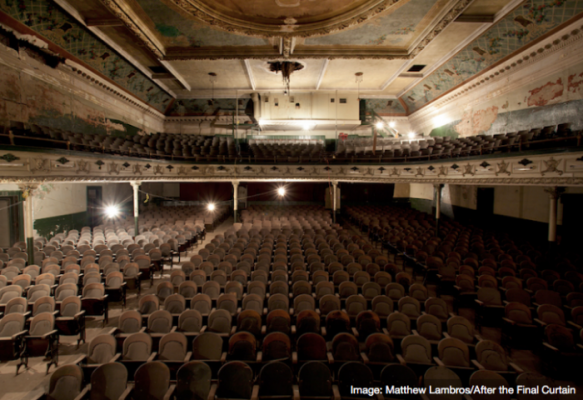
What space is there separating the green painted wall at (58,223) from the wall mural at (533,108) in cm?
2002

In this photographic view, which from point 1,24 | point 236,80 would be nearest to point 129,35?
point 1,24

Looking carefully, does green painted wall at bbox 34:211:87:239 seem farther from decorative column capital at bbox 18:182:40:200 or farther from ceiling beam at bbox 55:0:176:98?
ceiling beam at bbox 55:0:176:98

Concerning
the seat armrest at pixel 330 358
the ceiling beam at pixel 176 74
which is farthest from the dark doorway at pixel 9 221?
the seat armrest at pixel 330 358

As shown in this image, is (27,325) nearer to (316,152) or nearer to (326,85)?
(316,152)

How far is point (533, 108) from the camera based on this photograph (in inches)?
408

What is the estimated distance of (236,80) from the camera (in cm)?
1596

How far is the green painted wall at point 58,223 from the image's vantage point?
11.6 meters

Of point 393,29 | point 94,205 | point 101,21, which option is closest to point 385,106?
point 393,29

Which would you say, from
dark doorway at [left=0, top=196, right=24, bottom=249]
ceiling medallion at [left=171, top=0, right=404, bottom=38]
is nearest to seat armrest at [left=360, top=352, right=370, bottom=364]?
ceiling medallion at [left=171, top=0, right=404, bottom=38]

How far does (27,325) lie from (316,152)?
1343 centimetres

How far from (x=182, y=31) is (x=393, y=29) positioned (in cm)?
825

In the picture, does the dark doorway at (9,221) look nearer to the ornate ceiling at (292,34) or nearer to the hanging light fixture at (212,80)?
the ornate ceiling at (292,34)

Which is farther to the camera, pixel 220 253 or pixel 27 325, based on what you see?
pixel 220 253

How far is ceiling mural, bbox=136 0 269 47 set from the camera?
9359 mm
